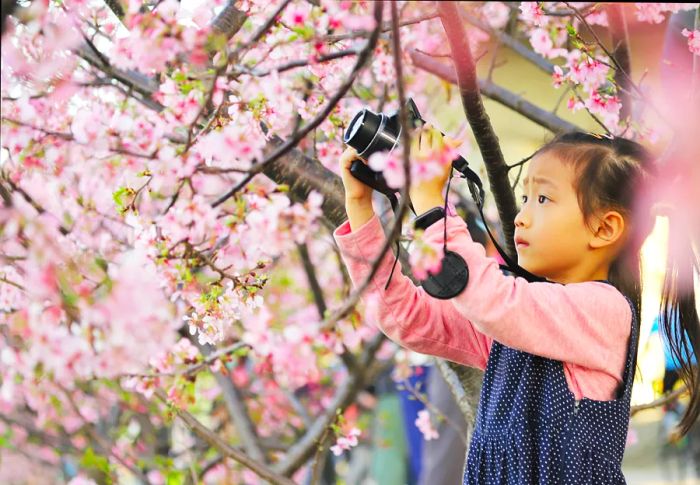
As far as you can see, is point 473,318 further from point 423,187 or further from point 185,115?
point 185,115

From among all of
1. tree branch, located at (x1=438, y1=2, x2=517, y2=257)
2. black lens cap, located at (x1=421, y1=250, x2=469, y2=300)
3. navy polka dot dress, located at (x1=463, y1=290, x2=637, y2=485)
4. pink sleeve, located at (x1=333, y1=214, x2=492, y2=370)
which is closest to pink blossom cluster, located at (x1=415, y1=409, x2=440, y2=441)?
tree branch, located at (x1=438, y1=2, x2=517, y2=257)

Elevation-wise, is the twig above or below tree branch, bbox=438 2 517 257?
below

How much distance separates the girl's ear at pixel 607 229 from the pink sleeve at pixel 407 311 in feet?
0.98

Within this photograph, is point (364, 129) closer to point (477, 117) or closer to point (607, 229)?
point (477, 117)

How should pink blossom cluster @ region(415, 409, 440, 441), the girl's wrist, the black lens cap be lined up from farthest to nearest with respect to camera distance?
pink blossom cluster @ region(415, 409, 440, 441), the girl's wrist, the black lens cap

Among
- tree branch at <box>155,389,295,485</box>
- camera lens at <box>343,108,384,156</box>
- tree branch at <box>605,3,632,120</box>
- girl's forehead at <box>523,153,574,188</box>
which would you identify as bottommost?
tree branch at <box>155,389,295,485</box>

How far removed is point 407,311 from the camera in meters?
1.74

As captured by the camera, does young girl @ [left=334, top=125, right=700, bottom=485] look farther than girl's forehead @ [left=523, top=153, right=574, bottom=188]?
No

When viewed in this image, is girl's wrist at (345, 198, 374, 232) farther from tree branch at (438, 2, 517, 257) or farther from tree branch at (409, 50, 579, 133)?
tree branch at (409, 50, 579, 133)

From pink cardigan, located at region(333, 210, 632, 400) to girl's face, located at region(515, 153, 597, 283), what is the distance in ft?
0.24

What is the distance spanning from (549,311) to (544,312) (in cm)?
1

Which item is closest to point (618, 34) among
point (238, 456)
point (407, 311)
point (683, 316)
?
point (683, 316)

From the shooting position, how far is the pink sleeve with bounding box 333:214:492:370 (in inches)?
64.9

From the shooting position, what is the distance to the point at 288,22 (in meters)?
1.74
